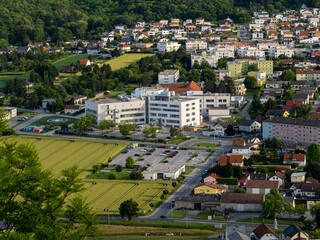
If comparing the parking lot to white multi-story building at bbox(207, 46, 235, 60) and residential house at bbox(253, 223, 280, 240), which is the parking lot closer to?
residential house at bbox(253, 223, 280, 240)

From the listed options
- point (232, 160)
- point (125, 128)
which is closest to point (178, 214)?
point (232, 160)

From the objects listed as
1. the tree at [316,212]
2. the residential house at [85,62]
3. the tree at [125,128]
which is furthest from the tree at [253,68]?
the tree at [316,212]

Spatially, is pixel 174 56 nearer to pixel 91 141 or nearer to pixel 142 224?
pixel 91 141

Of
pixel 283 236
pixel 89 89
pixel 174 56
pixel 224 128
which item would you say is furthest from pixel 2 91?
pixel 283 236

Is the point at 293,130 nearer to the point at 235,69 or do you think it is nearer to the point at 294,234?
the point at 294,234

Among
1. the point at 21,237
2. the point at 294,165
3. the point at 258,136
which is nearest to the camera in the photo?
the point at 21,237

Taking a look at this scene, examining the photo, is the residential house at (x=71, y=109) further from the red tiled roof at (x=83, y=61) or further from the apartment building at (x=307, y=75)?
the apartment building at (x=307, y=75)
